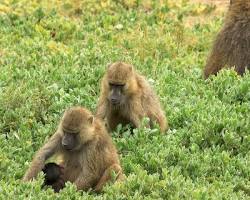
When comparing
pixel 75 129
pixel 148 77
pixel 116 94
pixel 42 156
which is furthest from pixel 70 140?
pixel 148 77

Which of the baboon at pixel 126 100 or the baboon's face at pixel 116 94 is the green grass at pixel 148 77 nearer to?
the baboon at pixel 126 100

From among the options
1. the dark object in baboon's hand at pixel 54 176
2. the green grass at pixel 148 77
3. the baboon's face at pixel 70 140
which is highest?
the baboon's face at pixel 70 140

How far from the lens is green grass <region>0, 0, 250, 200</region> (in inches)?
336

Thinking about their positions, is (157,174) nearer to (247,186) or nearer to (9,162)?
(247,186)

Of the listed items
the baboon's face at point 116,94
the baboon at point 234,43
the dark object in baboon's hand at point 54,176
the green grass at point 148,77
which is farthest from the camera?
the baboon at point 234,43

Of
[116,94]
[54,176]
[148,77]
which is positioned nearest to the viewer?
[54,176]

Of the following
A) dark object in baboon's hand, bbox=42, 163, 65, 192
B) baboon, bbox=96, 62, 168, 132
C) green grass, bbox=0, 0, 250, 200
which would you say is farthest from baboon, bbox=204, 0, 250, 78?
dark object in baboon's hand, bbox=42, 163, 65, 192

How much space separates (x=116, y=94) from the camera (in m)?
9.91

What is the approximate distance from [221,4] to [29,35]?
443 centimetres

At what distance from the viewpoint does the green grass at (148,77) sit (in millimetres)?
8523

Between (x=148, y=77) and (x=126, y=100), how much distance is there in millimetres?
2292

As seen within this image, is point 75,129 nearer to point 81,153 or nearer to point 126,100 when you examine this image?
point 81,153

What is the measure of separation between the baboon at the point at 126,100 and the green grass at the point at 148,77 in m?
0.30

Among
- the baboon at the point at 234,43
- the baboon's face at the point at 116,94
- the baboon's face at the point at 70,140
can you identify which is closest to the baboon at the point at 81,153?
the baboon's face at the point at 70,140
